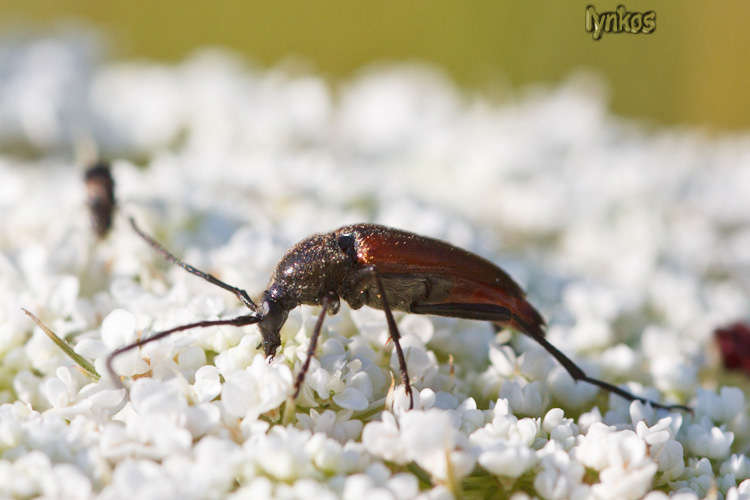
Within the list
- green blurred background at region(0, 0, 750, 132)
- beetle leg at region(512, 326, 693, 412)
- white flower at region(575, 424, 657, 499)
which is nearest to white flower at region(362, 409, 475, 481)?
white flower at region(575, 424, 657, 499)

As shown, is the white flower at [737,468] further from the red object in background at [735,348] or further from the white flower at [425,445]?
the white flower at [425,445]

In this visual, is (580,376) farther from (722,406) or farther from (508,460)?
(508,460)

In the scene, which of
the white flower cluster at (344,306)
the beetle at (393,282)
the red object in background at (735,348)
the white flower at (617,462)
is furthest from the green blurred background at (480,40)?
the white flower at (617,462)

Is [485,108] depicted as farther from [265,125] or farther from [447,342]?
[447,342]

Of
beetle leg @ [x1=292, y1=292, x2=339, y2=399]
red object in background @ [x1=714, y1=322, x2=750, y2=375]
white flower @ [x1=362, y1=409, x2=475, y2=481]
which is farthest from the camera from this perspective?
red object in background @ [x1=714, y1=322, x2=750, y2=375]

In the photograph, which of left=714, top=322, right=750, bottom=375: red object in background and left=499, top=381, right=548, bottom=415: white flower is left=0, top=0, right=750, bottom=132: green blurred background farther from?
left=499, top=381, right=548, bottom=415: white flower

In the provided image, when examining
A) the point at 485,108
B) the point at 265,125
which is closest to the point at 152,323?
the point at 265,125

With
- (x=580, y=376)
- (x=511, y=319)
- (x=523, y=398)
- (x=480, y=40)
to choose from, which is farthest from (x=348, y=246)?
(x=480, y=40)
